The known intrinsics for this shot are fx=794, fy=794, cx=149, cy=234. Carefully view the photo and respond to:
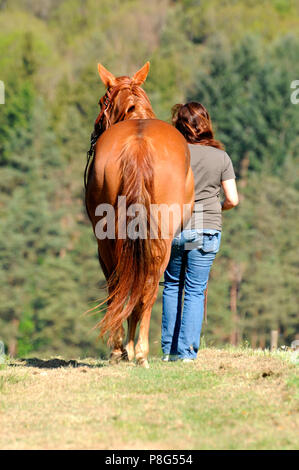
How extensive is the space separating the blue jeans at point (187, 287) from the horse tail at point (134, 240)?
67 centimetres

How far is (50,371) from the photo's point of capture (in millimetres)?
5906

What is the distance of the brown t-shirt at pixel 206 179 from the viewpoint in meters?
6.46

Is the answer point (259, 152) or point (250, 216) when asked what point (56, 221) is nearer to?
point (250, 216)

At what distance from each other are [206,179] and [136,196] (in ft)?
3.38

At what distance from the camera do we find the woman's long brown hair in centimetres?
659

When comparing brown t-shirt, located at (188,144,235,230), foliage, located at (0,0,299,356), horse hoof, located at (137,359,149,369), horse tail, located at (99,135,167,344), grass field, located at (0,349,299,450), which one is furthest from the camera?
foliage, located at (0,0,299,356)

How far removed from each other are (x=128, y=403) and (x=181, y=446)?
86 cm

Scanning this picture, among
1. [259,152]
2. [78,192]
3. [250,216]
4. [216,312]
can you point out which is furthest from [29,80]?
[216,312]

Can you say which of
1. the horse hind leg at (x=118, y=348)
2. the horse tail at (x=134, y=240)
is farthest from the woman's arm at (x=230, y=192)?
the horse hind leg at (x=118, y=348)

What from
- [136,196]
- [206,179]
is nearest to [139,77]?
[206,179]

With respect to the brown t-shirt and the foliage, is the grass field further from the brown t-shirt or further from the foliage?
the foliage

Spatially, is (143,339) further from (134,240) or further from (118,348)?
(134,240)

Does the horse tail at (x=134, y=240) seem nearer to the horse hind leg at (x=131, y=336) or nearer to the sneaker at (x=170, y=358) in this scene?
the horse hind leg at (x=131, y=336)

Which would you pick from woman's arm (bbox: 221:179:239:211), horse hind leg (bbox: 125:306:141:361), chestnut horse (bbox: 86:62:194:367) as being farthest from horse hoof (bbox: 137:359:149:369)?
woman's arm (bbox: 221:179:239:211)
